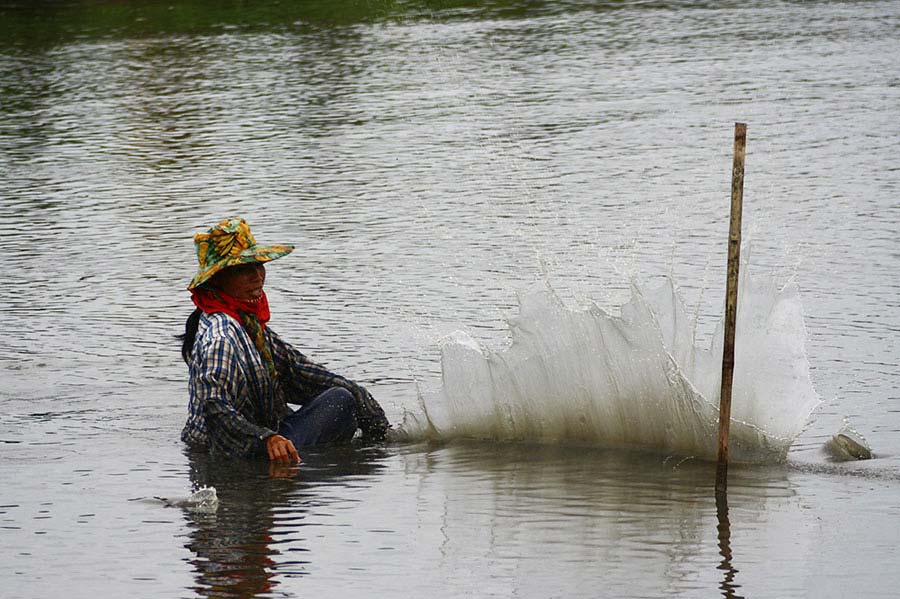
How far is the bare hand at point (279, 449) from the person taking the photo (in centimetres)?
796

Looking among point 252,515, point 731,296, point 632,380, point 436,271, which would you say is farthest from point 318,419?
point 436,271

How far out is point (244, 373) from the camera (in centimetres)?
802

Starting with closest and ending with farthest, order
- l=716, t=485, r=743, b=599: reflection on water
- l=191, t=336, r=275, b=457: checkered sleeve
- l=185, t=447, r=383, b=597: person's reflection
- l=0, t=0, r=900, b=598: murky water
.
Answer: l=716, t=485, r=743, b=599: reflection on water → l=185, t=447, r=383, b=597: person's reflection → l=0, t=0, r=900, b=598: murky water → l=191, t=336, r=275, b=457: checkered sleeve

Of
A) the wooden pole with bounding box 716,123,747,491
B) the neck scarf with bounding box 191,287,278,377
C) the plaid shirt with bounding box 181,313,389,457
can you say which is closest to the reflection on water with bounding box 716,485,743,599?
the wooden pole with bounding box 716,123,747,491

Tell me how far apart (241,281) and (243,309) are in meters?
0.17

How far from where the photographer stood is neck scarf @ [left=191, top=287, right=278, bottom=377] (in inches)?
315

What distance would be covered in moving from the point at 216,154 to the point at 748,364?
40.0ft

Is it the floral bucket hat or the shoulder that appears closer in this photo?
the floral bucket hat

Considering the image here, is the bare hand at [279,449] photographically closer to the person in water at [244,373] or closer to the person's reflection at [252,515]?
the person in water at [244,373]

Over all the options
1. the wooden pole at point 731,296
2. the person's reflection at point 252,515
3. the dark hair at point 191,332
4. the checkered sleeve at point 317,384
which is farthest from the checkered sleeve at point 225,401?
the wooden pole at point 731,296

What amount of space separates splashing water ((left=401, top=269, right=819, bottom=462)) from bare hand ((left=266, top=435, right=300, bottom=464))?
3.29 feet

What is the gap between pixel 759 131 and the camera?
61.9 feet

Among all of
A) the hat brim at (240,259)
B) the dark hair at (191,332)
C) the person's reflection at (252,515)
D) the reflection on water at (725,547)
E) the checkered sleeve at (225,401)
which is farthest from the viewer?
the dark hair at (191,332)

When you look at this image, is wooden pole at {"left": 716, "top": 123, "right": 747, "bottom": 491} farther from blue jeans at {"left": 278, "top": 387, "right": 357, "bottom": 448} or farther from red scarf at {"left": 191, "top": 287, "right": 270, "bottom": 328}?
red scarf at {"left": 191, "top": 287, "right": 270, "bottom": 328}
